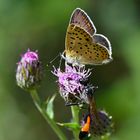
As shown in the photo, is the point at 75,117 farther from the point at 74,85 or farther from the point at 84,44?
the point at 84,44

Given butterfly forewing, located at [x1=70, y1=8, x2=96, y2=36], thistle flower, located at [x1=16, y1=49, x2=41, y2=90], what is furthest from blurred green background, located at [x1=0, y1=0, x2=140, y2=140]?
butterfly forewing, located at [x1=70, y1=8, x2=96, y2=36]

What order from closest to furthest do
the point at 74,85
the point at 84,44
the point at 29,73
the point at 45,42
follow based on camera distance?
1. the point at 74,85
2. the point at 84,44
3. the point at 29,73
4. the point at 45,42

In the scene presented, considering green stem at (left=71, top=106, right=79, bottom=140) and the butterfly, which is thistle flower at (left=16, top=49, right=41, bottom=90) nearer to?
the butterfly

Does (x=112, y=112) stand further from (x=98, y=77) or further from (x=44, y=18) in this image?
(x=44, y=18)

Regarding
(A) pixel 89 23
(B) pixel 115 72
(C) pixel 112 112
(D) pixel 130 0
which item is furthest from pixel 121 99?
(A) pixel 89 23

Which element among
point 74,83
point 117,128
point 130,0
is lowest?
point 117,128

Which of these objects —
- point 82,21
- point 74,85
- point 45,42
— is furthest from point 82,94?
point 45,42

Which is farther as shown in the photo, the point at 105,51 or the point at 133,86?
the point at 133,86
